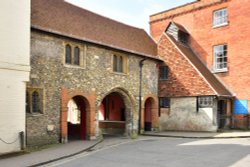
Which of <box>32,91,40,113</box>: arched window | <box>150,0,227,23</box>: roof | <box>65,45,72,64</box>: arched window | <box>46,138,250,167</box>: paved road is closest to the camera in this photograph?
<box>46,138,250,167</box>: paved road

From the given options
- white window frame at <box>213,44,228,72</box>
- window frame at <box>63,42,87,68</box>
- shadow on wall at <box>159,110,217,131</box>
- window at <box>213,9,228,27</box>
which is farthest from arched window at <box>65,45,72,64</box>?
window at <box>213,9,228,27</box>

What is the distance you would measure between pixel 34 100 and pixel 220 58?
1475 centimetres

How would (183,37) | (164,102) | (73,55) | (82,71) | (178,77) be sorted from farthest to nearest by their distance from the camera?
(183,37) < (164,102) < (178,77) < (82,71) < (73,55)

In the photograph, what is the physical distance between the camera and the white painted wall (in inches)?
463

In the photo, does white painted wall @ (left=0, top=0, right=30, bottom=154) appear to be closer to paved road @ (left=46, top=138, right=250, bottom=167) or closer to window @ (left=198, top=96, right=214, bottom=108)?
paved road @ (left=46, top=138, right=250, bottom=167)

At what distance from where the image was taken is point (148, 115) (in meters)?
22.7

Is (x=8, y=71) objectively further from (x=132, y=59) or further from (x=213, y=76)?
(x=213, y=76)

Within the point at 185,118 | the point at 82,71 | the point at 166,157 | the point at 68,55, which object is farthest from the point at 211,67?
the point at 166,157

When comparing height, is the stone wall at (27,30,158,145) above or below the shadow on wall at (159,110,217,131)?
above

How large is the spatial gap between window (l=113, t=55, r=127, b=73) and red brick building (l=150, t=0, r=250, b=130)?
13.8 ft

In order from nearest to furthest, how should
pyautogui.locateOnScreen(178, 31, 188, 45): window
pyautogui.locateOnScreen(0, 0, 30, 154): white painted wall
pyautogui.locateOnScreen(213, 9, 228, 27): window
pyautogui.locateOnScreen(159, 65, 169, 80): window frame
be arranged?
pyautogui.locateOnScreen(0, 0, 30, 154): white painted wall
pyautogui.locateOnScreen(159, 65, 169, 80): window frame
pyautogui.locateOnScreen(213, 9, 228, 27): window
pyautogui.locateOnScreen(178, 31, 188, 45): window

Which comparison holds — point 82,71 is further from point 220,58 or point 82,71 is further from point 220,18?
point 220,18

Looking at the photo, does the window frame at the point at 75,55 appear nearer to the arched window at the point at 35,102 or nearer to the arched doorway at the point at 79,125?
the arched doorway at the point at 79,125

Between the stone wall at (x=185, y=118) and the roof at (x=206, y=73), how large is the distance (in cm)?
164
